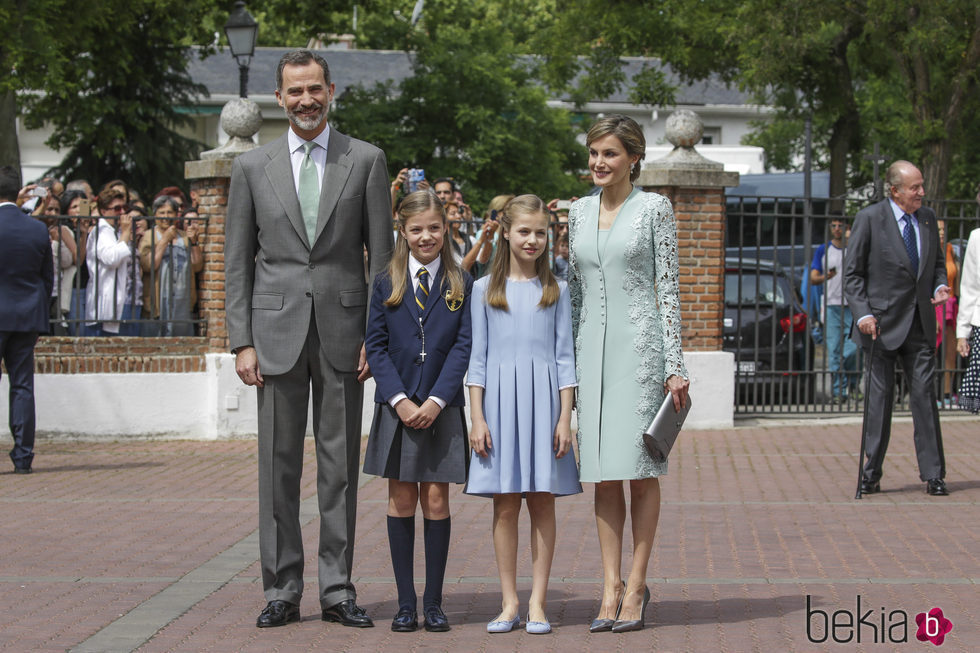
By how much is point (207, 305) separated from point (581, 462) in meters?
7.77

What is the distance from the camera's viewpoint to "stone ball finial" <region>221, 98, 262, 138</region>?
496 inches

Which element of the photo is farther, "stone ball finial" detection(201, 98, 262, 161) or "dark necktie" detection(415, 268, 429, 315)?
"stone ball finial" detection(201, 98, 262, 161)

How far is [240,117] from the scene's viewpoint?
41.3ft

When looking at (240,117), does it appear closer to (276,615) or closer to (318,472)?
(318,472)

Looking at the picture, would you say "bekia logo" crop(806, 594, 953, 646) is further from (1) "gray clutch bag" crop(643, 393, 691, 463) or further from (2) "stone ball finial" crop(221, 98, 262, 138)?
(2) "stone ball finial" crop(221, 98, 262, 138)

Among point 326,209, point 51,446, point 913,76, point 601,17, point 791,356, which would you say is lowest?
point 51,446

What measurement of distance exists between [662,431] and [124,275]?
8111 mm

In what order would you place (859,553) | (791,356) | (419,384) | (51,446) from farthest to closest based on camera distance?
(791,356) → (51,446) → (859,553) → (419,384)

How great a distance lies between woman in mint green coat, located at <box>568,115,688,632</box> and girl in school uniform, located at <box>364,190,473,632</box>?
502mm

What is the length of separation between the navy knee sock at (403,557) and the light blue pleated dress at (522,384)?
0.31m

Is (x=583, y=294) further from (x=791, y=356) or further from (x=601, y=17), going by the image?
(x=601, y=17)

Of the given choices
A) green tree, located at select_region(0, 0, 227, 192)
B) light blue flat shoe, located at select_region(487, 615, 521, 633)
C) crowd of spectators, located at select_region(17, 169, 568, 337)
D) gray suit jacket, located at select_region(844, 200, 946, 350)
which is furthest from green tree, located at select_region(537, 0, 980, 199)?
light blue flat shoe, located at select_region(487, 615, 521, 633)

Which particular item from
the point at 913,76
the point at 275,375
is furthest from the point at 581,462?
the point at 913,76

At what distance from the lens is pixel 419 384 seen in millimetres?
5438
